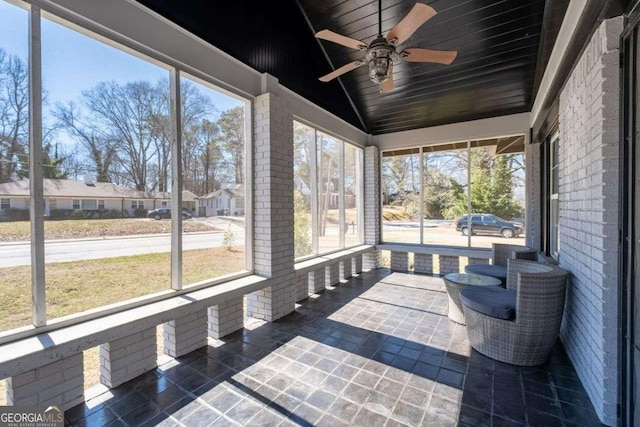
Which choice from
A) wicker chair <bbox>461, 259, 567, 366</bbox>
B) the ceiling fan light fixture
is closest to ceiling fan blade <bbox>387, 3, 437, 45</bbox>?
the ceiling fan light fixture

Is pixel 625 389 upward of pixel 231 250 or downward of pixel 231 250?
downward

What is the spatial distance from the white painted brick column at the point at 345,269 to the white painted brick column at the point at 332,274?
10.8 inches

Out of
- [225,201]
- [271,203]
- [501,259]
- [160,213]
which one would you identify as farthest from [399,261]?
[160,213]

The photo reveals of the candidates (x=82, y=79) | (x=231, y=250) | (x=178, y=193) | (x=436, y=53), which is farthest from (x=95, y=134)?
(x=436, y=53)

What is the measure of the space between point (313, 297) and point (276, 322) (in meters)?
1.05

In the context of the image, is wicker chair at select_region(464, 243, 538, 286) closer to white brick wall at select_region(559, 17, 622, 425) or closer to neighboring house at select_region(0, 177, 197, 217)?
white brick wall at select_region(559, 17, 622, 425)

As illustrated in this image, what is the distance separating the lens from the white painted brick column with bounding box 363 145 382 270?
6547 mm

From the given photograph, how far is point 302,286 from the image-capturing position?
Answer: 4488 millimetres

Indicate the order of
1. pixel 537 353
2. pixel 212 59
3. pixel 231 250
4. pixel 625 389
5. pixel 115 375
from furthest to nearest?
pixel 231 250 → pixel 212 59 → pixel 537 353 → pixel 115 375 → pixel 625 389

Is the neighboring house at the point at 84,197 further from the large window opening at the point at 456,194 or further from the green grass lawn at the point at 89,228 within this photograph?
the large window opening at the point at 456,194

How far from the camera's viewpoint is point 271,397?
2219mm

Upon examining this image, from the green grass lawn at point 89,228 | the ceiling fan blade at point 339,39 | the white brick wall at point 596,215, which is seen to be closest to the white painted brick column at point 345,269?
the green grass lawn at point 89,228

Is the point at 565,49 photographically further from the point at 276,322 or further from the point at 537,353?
the point at 276,322

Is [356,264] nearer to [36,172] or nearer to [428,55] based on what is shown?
[428,55]
